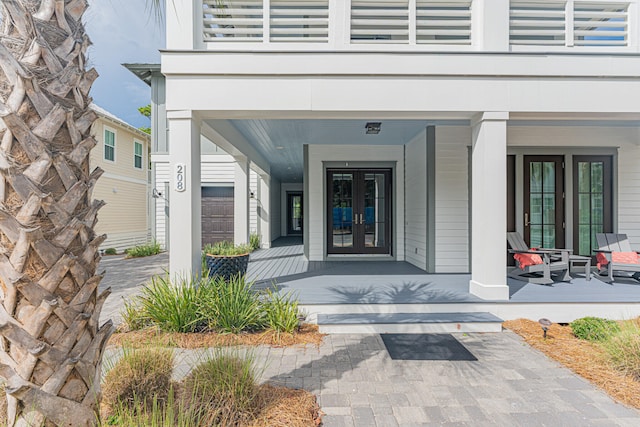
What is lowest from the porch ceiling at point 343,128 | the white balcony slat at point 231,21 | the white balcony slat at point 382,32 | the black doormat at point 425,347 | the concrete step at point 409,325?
the black doormat at point 425,347

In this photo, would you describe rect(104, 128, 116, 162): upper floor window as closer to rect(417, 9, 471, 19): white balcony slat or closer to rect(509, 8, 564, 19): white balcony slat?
rect(417, 9, 471, 19): white balcony slat

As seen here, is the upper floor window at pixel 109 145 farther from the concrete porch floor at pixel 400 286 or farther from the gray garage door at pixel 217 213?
the concrete porch floor at pixel 400 286

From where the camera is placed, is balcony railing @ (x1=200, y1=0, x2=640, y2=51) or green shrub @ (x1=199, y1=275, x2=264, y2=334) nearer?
green shrub @ (x1=199, y1=275, x2=264, y2=334)

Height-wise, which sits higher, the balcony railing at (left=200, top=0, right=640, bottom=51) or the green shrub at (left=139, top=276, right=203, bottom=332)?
the balcony railing at (left=200, top=0, right=640, bottom=51)

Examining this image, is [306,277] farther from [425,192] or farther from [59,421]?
[59,421]

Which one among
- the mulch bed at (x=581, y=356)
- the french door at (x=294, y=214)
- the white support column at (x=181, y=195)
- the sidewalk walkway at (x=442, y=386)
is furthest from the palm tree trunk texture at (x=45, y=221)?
the french door at (x=294, y=214)

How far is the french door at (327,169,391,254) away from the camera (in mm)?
7969

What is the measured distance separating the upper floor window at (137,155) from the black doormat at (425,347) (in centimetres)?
1330

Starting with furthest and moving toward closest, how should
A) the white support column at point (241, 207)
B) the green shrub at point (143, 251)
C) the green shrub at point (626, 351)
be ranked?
the green shrub at point (143, 251) → the white support column at point (241, 207) → the green shrub at point (626, 351)

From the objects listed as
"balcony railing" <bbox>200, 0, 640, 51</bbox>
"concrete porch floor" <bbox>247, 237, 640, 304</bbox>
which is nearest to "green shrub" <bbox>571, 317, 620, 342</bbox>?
"concrete porch floor" <bbox>247, 237, 640, 304</bbox>

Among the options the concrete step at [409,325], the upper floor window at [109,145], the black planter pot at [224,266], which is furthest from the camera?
the upper floor window at [109,145]

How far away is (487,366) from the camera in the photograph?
304 centimetres

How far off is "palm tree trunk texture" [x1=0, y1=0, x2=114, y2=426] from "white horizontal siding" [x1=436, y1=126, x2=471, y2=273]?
591 cm

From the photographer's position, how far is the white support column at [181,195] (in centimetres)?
403
